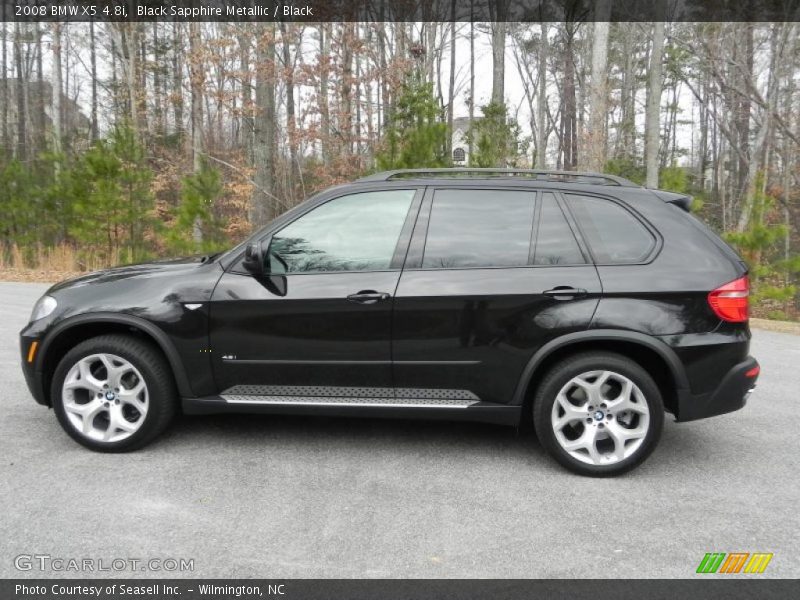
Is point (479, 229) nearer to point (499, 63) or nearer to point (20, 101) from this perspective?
point (499, 63)

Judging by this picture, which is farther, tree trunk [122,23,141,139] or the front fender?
tree trunk [122,23,141,139]

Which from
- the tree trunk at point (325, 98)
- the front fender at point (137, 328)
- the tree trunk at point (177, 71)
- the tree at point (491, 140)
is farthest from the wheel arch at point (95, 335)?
the tree trunk at point (177, 71)

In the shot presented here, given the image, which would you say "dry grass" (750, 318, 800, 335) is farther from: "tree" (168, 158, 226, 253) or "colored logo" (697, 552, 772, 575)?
"tree" (168, 158, 226, 253)

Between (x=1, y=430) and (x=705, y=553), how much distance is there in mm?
4460

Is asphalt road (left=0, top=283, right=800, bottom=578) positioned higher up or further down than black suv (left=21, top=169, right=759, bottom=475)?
further down

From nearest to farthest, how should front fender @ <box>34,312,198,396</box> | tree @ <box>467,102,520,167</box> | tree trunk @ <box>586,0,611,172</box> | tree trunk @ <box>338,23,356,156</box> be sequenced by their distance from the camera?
front fender @ <box>34,312,198,396</box> < tree @ <box>467,102,520,167</box> < tree trunk @ <box>586,0,611,172</box> < tree trunk @ <box>338,23,356,156</box>

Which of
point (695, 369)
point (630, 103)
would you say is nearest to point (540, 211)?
point (695, 369)

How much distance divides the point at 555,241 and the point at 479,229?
0.47 meters

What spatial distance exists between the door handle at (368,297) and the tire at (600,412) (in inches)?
43.3

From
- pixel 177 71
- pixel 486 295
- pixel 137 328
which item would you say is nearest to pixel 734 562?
pixel 486 295

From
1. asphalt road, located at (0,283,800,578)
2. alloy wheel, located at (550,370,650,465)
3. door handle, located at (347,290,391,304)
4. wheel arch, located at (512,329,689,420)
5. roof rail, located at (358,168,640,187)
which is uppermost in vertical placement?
roof rail, located at (358,168,640,187)

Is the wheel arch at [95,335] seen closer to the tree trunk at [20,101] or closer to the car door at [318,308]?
the car door at [318,308]

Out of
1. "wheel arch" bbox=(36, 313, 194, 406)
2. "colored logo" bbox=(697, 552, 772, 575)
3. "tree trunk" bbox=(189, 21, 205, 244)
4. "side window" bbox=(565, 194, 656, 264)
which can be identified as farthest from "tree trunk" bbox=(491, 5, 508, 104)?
"colored logo" bbox=(697, 552, 772, 575)

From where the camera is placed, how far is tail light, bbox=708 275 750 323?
3570 millimetres
